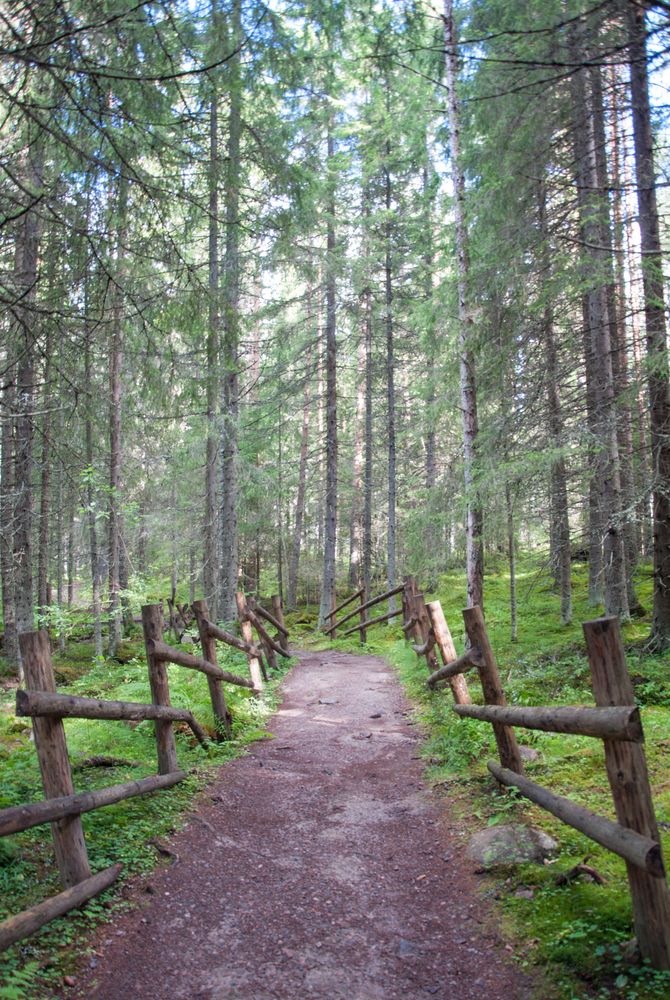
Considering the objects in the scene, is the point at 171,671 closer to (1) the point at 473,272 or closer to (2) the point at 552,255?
(1) the point at 473,272

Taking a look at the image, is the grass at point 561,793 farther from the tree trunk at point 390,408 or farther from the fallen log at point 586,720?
the tree trunk at point 390,408

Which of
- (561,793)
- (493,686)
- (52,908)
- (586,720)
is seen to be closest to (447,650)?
(493,686)

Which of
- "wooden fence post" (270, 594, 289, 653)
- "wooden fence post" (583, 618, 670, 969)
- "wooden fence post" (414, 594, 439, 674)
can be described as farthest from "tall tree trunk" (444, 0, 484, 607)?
"wooden fence post" (583, 618, 670, 969)

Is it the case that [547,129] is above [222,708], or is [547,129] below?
above

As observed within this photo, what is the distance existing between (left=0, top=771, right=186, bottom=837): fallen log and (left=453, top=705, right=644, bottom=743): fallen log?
2.60 m

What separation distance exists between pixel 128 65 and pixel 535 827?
19.9 feet

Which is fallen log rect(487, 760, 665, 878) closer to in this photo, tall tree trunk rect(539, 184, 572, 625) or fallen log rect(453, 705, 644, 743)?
fallen log rect(453, 705, 644, 743)

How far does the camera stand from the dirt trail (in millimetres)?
2900

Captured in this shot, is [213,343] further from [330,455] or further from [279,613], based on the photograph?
[330,455]

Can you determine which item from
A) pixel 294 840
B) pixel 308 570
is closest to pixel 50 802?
pixel 294 840

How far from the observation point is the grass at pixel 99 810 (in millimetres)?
2891

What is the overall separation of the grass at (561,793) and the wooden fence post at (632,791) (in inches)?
5.3

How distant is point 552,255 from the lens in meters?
10.7

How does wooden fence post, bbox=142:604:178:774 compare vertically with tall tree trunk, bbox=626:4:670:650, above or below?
below
